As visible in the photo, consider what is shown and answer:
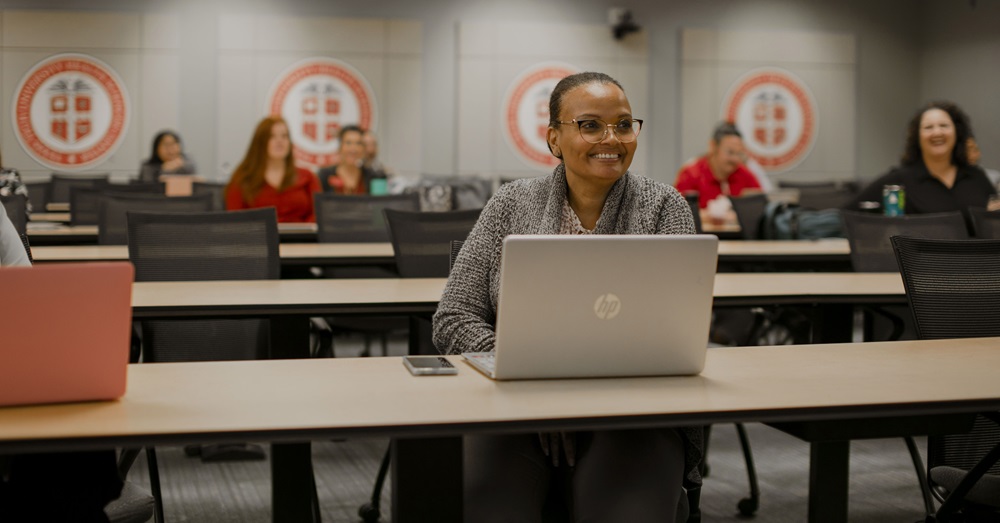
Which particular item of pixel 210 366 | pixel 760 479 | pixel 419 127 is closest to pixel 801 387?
pixel 210 366

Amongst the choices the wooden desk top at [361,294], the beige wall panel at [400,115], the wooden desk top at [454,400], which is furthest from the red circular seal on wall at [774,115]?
the wooden desk top at [454,400]

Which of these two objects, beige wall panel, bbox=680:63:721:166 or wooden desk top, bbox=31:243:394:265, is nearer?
wooden desk top, bbox=31:243:394:265

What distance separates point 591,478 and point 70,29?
9628 mm

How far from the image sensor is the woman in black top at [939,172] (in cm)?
471

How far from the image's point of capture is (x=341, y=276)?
15.3 feet

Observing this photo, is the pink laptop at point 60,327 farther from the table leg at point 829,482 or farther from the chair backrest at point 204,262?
the chair backrest at point 204,262

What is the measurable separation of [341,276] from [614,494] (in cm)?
298

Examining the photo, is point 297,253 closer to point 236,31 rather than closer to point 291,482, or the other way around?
point 291,482

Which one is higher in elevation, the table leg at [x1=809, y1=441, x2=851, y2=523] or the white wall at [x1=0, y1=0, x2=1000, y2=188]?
the white wall at [x1=0, y1=0, x2=1000, y2=188]

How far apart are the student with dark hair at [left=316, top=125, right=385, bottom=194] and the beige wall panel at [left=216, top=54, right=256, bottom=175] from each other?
388 centimetres

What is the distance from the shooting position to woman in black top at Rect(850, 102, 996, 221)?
4707mm

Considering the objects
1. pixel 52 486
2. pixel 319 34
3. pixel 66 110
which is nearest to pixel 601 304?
pixel 52 486

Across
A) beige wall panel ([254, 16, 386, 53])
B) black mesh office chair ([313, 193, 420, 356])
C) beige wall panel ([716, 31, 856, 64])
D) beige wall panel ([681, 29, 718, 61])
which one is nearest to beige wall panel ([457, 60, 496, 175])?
beige wall panel ([254, 16, 386, 53])

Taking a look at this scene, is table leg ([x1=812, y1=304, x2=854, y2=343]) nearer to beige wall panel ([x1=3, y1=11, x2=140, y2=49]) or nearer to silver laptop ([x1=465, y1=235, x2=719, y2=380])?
silver laptop ([x1=465, y1=235, x2=719, y2=380])
